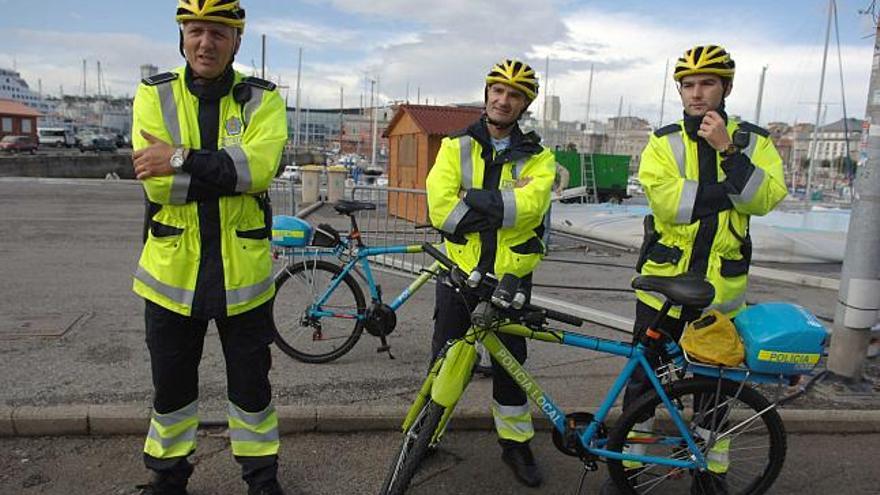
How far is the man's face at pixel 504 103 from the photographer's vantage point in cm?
327

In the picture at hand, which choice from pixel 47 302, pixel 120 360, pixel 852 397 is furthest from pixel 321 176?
pixel 852 397

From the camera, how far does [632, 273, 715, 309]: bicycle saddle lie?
2.74 metres

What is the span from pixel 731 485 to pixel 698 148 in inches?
70.8

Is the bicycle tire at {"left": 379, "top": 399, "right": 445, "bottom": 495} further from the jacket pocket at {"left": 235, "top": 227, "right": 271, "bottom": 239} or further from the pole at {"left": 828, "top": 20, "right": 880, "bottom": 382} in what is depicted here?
the pole at {"left": 828, "top": 20, "right": 880, "bottom": 382}

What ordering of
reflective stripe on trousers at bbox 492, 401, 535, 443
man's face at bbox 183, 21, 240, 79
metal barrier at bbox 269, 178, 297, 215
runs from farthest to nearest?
metal barrier at bbox 269, 178, 297, 215 < reflective stripe on trousers at bbox 492, 401, 535, 443 < man's face at bbox 183, 21, 240, 79

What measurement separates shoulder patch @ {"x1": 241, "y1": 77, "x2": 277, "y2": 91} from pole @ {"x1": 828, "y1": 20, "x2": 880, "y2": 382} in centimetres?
429

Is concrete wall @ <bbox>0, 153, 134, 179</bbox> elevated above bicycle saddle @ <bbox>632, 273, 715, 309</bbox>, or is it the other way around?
bicycle saddle @ <bbox>632, 273, 715, 309</bbox>

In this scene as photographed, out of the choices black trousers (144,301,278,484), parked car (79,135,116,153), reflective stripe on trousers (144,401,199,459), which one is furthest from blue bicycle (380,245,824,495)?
parked car (79,135,116,153)

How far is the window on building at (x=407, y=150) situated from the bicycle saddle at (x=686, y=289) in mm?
12043

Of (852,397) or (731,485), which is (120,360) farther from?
(852,397)

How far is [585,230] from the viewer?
41.2 feet

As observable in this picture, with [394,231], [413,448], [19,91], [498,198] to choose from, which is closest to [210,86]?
[498,198]

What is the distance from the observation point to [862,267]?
4609mm

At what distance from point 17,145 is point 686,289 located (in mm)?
46673
